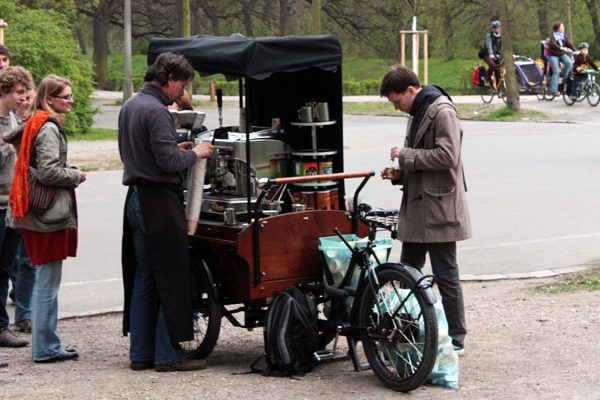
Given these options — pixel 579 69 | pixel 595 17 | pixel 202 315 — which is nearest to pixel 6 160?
pixel 202 315

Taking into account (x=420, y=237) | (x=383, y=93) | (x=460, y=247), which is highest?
(x=383, y=93)

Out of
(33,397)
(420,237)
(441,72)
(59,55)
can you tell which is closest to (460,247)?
(420,237)

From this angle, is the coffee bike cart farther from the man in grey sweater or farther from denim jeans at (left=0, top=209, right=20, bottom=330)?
denim jeans at (left=0, top=209, right=20, bottom=330)

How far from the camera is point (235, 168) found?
7035mm

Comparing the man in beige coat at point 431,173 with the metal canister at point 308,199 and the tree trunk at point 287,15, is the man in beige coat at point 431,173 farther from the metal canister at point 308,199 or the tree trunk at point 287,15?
the tree trunk at point 287,15

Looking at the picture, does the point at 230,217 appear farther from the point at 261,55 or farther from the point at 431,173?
the point at 431,173

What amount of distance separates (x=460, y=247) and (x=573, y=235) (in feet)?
4.07

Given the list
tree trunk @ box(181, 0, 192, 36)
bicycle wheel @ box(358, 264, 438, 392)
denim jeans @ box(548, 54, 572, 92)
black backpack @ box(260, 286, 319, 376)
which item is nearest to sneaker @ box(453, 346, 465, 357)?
bicycle wheel @ box(358, 264, 438, 392)

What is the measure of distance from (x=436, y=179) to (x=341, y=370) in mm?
1215

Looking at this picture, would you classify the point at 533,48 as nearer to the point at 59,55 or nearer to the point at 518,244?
the point at 59,55

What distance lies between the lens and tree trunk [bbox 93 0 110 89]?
48219 mm

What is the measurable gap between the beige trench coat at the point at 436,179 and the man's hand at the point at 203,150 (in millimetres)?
1087

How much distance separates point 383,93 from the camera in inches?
266

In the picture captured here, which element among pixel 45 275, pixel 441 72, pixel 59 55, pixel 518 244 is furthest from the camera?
pixel 441 72
